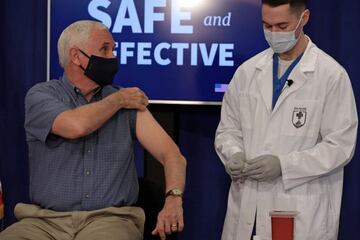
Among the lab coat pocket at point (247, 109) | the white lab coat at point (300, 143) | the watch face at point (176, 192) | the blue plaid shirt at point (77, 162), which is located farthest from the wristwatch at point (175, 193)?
the lab coat pocket at point (247, 109)

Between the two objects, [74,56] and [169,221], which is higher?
[74,56]

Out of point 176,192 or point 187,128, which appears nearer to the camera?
point 176,192

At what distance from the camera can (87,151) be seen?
2975 millimetres

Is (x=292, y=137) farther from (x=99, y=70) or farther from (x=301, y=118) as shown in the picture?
(x=99, y=70)

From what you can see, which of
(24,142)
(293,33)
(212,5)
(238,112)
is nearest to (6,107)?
(24,142)

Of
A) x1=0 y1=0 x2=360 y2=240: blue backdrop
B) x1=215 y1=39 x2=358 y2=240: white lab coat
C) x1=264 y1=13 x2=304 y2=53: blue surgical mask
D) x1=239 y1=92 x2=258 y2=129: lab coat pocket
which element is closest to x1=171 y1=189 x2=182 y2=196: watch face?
x1=215 y1=39 x2=358 y2=240: white lab coat

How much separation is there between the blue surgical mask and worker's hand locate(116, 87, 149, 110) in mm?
645

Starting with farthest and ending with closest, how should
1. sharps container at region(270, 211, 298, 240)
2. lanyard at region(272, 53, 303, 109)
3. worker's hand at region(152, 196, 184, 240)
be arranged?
lanyard at region(272, 53, 303, 109) < worker's hand at region(152, 196, 184, 240) < sharps container at region(270, 211, 298, 240)

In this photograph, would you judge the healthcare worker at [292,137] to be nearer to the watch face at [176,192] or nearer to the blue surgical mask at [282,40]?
the blue surgical mask at [282,40]

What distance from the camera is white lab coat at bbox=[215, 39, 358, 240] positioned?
125 inches

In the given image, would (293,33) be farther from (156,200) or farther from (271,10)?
(156,200)

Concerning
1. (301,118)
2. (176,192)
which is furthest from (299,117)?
(176,192)

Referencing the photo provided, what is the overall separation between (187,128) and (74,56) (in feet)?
4.73

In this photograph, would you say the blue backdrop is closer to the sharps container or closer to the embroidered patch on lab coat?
the embroidered patch on lab coat
